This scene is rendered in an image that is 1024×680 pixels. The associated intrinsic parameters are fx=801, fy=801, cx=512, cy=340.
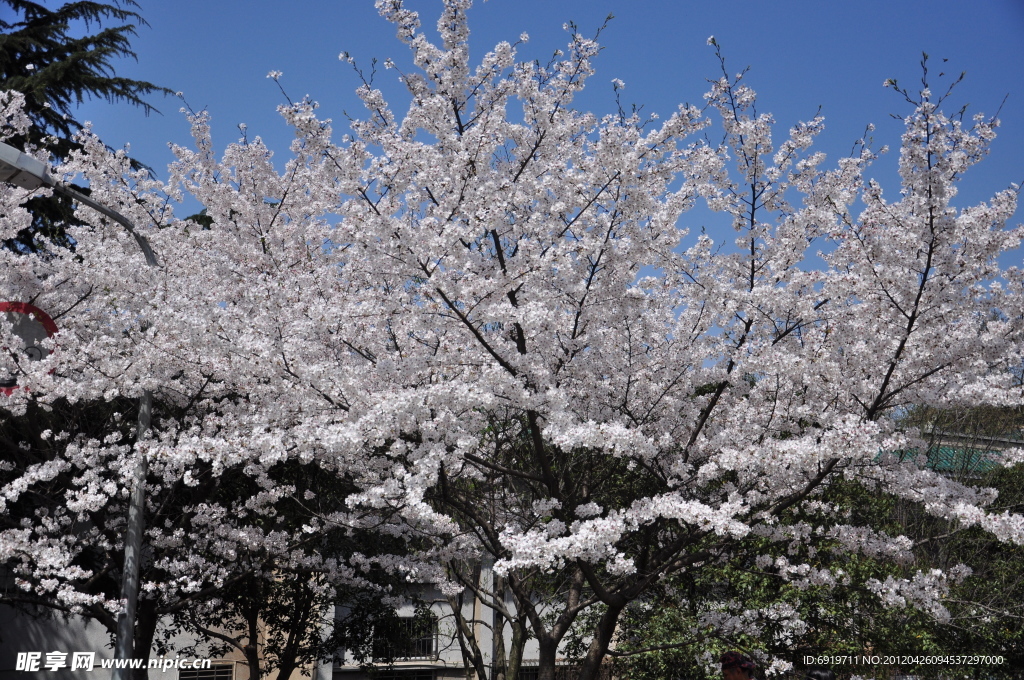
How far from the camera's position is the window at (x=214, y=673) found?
57.9 ft

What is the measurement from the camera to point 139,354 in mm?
8922

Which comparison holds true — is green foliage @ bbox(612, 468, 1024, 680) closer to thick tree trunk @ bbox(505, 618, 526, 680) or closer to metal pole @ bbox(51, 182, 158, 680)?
thick tree trunk @ bbox(505, 618, 526, 680)

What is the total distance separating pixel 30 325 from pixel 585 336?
713 cm

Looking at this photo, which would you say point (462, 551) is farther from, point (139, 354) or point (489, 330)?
point (139, 354)

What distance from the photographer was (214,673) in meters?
18.0

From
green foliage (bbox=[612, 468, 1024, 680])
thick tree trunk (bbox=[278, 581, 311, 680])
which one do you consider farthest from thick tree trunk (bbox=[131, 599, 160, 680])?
green foliage (bbox=[612, 468, 1024, 680])

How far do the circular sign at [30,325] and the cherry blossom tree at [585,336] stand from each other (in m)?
0.38

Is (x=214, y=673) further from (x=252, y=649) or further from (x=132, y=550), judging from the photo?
(x=132, y=550)

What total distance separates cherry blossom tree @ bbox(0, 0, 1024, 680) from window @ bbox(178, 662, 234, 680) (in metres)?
8.64

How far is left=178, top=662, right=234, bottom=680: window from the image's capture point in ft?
57.9

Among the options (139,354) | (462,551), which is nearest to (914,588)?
(462,551)

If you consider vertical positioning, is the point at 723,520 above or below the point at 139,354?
below

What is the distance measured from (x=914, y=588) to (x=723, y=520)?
2.63 meters

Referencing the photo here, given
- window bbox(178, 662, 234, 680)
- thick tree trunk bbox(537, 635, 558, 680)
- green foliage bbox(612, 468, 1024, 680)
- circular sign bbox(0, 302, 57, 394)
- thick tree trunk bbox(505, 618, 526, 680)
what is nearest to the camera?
thick tree trunk bbox(537, 635, 558, 680)
